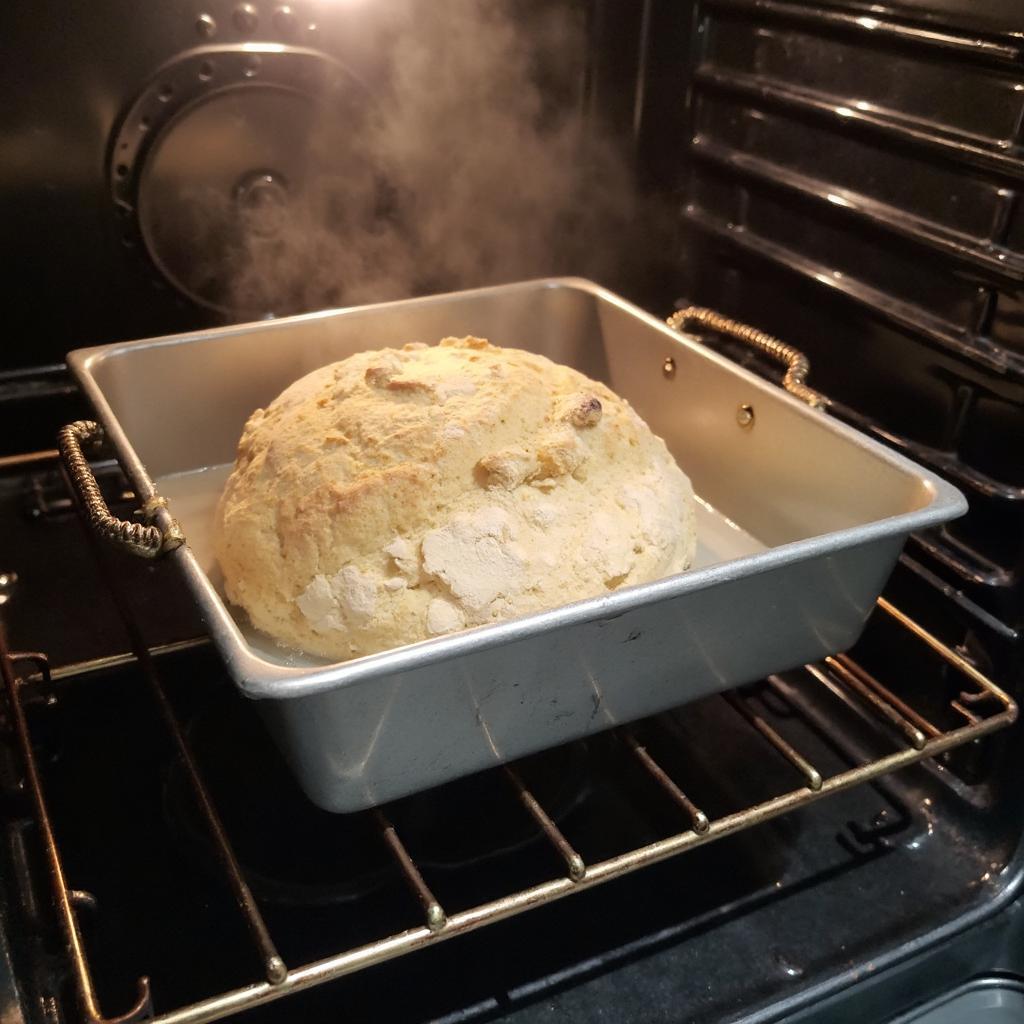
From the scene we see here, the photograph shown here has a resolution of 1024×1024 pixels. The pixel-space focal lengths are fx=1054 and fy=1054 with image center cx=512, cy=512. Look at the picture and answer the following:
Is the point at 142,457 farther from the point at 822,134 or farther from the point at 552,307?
the point at 822,134

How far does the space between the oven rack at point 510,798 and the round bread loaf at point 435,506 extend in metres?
0.14

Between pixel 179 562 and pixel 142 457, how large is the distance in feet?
1.37

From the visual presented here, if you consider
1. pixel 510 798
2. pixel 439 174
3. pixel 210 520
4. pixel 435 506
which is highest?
pixel 439 174

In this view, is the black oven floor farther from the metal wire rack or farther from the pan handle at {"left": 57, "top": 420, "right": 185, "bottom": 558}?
the pan handle at {"left": 57, "top": 420, "right": 185, "bottom": 558}

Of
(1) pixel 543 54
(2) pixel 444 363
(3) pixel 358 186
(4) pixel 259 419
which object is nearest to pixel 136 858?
(4) pixel 259 419

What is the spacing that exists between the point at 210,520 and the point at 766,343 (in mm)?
591

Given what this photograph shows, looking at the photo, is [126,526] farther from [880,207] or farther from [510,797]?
[880,207]

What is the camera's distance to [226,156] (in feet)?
3.47

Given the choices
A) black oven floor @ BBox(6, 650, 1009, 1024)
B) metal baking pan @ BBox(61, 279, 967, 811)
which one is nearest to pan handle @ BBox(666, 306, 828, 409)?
metal baking pan @ BBox(61, 279, 967, 811)

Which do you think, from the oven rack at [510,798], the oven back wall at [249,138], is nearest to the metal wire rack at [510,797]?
the oven rack at [510,798]

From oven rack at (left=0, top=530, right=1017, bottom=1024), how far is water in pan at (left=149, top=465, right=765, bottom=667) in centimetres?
11

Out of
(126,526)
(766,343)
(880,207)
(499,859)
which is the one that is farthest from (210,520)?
(880,207)

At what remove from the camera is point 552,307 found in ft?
4.09

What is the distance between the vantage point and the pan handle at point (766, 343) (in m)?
1.02
